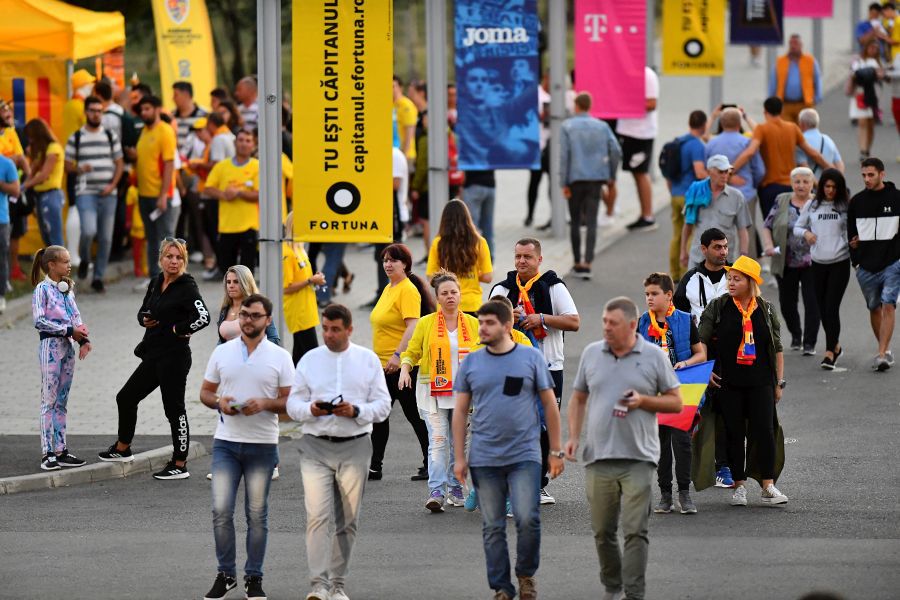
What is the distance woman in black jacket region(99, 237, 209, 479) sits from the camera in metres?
13.1

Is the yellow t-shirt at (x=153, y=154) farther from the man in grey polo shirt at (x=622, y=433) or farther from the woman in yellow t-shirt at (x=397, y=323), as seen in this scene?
the man in grey polo shirt at (x=622, y=433)

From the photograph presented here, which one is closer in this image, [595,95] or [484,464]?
[484,464]

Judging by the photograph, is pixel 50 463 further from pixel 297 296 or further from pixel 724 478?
pixel 724 478

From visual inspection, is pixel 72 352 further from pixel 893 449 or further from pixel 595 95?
pixel 595 95

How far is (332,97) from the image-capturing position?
46.3 ft

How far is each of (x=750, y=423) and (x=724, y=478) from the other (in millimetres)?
748

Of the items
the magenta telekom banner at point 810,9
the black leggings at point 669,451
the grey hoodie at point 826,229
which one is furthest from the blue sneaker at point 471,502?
the magenta telekom banner at point 810,9

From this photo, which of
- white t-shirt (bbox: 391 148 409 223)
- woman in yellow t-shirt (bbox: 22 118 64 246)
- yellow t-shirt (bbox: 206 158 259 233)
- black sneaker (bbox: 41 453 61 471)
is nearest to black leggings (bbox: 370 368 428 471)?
black sneaker (bbox: 41 453 61 471)

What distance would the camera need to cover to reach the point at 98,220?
68.7 ft

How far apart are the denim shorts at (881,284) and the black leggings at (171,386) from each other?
6.43 meters

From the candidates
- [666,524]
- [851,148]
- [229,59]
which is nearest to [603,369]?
[666,524]

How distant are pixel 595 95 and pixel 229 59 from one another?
17735 millimetres

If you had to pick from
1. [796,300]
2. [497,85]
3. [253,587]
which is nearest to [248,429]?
[253,587]

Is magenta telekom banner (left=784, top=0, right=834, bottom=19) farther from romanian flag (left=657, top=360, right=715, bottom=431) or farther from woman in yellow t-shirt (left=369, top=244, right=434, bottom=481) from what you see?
romanian flag (left=657, top=360, right=715, bottom=431)
